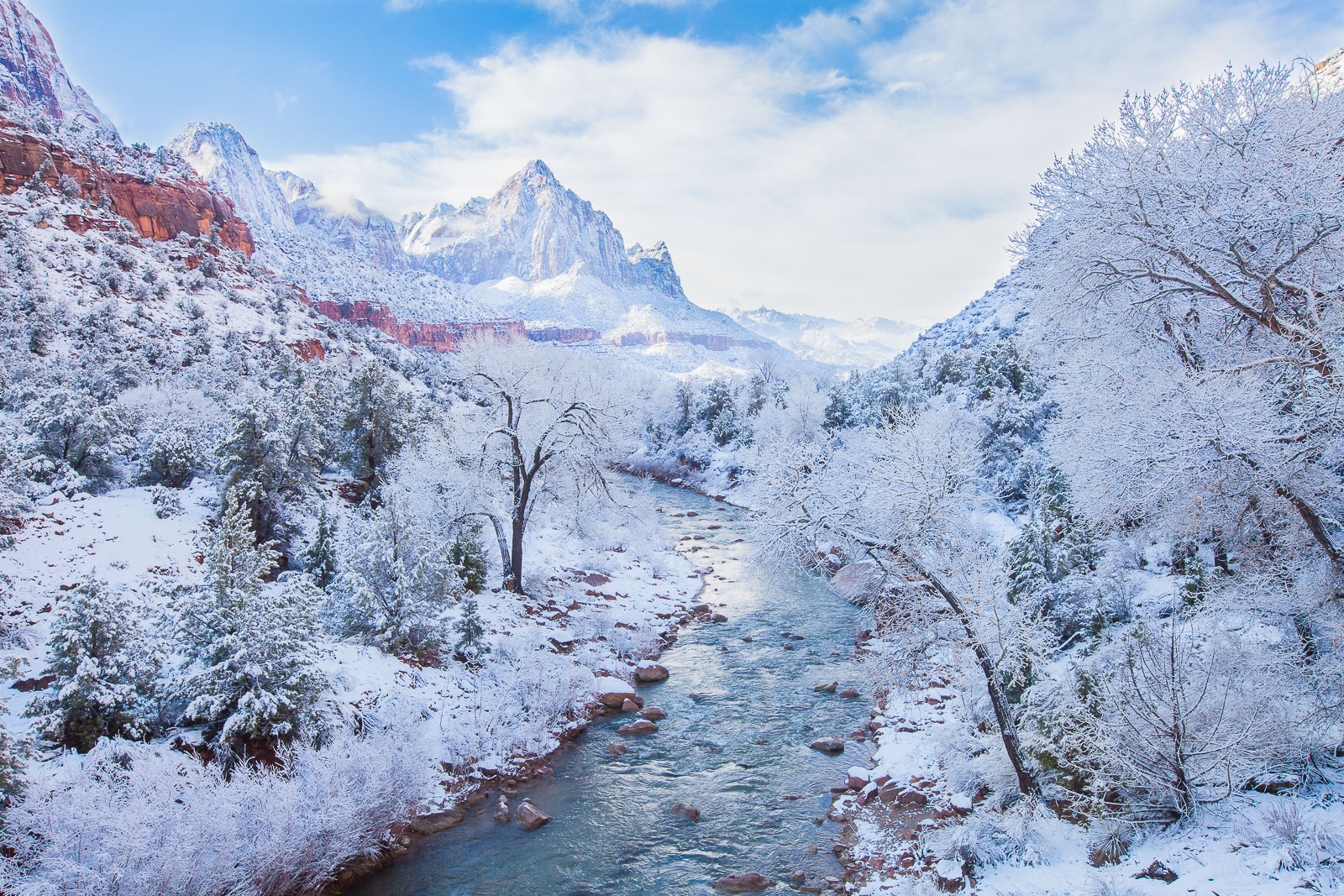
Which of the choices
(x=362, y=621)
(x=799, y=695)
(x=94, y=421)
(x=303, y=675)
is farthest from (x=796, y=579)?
(x=94, y=421)

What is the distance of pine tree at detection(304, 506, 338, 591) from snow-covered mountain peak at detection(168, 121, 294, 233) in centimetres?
19545

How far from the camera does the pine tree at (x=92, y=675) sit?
296 inches

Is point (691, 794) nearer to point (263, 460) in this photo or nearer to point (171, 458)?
point (263, 460)

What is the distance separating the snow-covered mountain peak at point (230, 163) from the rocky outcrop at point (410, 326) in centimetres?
Answer: 8462

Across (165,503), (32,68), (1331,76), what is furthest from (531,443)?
(32,68)

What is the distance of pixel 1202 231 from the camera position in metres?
7.02

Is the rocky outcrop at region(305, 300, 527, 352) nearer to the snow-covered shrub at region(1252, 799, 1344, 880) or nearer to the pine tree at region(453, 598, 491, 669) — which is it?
the pine tree at region(453, 598, 491, 669)

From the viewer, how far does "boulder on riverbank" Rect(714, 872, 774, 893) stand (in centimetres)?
809

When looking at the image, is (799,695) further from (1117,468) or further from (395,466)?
(395,466)

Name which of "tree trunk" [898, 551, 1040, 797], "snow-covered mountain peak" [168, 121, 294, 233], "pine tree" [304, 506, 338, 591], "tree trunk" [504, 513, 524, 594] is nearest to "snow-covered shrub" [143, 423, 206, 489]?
"pine tree" [304, 506, 338, 591]

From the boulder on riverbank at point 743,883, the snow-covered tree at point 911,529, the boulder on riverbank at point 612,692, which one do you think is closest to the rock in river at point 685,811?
the boulder on riverbank at point 743,883

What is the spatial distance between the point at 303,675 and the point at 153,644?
2.10 meters

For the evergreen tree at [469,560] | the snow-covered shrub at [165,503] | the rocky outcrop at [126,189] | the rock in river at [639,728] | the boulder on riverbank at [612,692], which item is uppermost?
the rocky outcrop at [126,189]

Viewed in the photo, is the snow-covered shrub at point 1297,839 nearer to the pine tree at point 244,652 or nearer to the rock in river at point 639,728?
the rock in river at point 639,728
